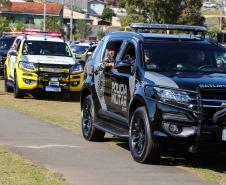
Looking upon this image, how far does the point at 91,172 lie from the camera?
837cm

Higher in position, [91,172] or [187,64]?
[187,64]

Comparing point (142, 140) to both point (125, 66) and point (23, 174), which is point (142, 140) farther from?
point (23, 174)

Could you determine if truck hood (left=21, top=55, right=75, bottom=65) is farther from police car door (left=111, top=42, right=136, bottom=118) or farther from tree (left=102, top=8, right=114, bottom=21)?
tree (left=102, top=8, right=114, bottom=21)

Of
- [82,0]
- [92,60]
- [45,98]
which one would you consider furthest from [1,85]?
[82,0]

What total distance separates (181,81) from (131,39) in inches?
71.6

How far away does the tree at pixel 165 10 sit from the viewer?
43.9 meters

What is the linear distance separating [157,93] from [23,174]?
203 cm

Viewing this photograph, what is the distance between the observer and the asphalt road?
8.00 m

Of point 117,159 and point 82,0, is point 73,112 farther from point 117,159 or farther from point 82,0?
point 82,0

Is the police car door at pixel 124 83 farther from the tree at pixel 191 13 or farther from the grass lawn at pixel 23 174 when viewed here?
the tree at pixel 191 13

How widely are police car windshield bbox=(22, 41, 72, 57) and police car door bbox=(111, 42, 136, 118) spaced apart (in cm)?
945

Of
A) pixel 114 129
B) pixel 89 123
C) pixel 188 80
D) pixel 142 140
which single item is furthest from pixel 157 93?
pixel 89 123

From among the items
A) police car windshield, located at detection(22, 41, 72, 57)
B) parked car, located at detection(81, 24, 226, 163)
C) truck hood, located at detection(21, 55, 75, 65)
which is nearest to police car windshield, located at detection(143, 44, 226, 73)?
parked car, located at detection(81, 24, 226, 163)

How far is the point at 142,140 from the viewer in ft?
29.5
